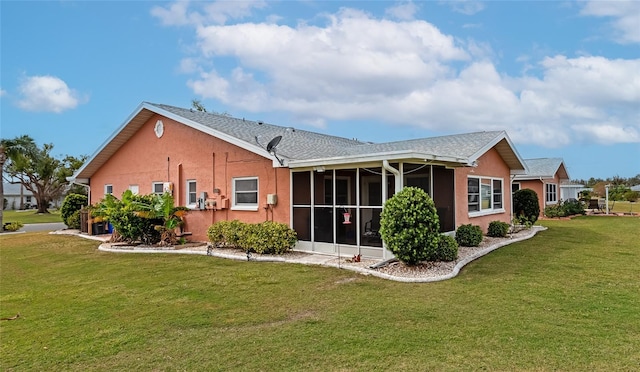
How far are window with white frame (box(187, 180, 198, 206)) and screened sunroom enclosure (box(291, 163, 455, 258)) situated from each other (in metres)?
5.07

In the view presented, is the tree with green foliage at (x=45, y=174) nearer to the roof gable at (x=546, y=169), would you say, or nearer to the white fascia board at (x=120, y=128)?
the white fascia board at (x=120, y=128)

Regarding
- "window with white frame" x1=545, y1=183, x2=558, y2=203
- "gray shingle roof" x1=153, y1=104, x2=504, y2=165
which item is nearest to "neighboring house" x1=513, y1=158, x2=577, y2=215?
"window with white frame" x1=545, y1=183, x2=558, y2=203

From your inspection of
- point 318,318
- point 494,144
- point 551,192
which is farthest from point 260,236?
point 551,192

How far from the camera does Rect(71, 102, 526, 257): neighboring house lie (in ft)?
33.9

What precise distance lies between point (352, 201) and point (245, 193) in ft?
14.1

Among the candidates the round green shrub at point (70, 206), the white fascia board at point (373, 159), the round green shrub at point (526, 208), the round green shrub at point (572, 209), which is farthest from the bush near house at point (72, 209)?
the round green shrub at point (572, 209)

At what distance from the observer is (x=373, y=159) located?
940cm

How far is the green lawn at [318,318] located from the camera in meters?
4.34

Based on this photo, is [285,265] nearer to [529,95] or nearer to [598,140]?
[529,95]

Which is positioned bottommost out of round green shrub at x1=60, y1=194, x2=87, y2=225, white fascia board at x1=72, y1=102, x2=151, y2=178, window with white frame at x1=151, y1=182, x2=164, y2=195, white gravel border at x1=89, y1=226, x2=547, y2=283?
white gravel border at x1=89, y1=226, x2=547, y2=283

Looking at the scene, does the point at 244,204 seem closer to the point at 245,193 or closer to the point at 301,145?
the point at 245,193

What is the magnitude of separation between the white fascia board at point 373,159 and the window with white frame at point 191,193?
18.0ft

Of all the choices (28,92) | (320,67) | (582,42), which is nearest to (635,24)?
(582,42)

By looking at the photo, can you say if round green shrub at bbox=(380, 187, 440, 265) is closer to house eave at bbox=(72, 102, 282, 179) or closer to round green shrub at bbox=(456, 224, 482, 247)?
round green shrub at bbox=(456, 224, 482, 247)
